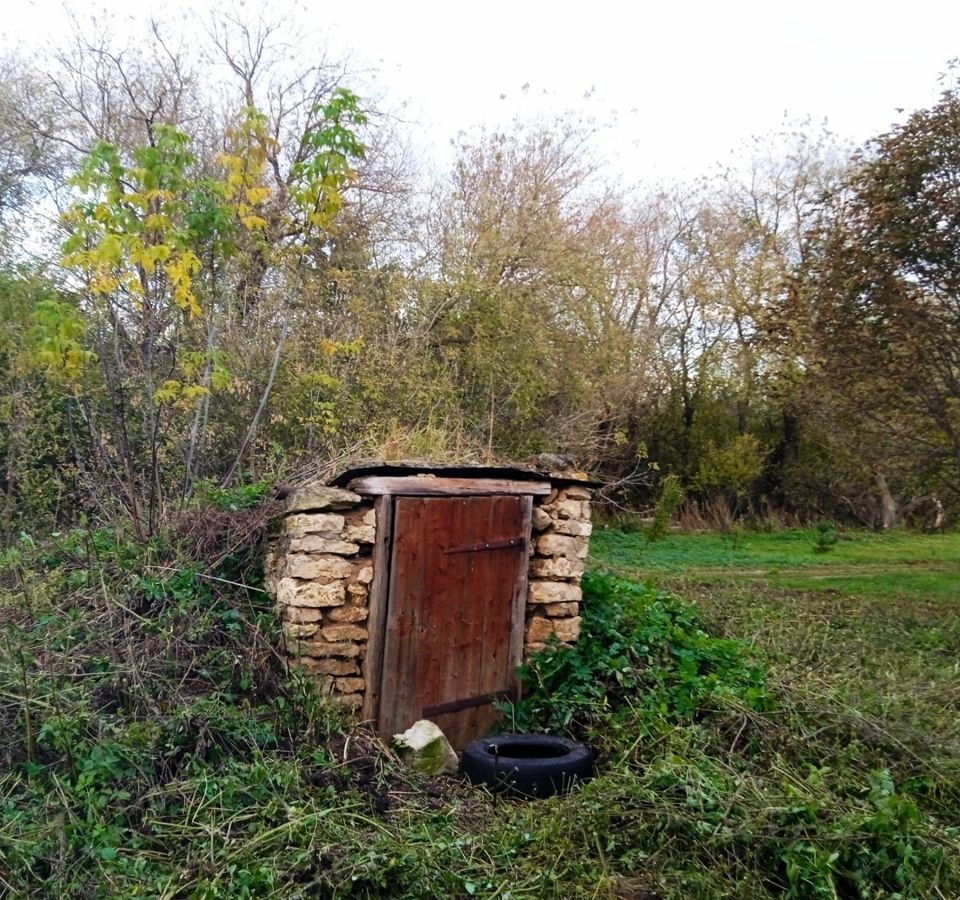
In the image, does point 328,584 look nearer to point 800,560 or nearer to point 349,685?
point 349,685

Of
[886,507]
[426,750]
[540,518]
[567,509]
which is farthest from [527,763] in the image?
[886,507]

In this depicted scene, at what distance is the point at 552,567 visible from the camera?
7.19 metres

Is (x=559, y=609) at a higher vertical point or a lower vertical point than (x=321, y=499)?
lower

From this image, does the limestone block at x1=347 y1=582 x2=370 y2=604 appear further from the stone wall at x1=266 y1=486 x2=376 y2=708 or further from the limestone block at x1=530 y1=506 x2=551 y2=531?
the limestone block at x1=530 y1=506 x2=551 y2=531

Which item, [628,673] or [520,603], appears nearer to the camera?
[628,673]

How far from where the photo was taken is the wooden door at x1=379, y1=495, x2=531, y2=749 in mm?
6410

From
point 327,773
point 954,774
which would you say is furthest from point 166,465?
point 954,774

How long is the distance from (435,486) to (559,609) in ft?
4.84

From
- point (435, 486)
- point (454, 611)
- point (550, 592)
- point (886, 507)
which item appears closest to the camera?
point (435, 486)

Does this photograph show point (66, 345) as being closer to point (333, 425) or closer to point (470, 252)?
point (333, 425)

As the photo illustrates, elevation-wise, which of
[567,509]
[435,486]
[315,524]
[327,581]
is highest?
[435,486]

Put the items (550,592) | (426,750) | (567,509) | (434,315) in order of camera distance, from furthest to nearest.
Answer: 1. (434,315)
2. (567,509)
3. (550,592)
4. (426,750)

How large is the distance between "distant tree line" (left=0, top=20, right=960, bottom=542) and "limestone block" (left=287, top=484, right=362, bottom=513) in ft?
4.71

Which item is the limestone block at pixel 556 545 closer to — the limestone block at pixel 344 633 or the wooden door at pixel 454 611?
the wooden door at pixel 454 611
